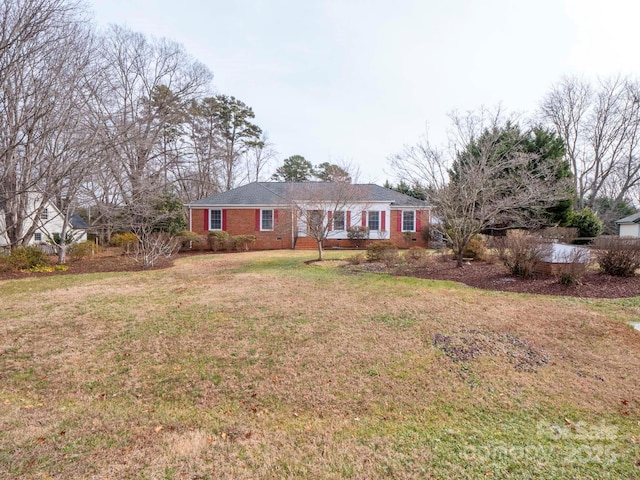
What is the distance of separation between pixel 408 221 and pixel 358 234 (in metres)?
3.55

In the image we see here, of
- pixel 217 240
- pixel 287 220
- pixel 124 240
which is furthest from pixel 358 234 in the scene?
pixel 124 240

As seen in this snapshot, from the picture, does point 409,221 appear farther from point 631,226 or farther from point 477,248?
point 631,226

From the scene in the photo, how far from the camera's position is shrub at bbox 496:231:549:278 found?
28.3 ft

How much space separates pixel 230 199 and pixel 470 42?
15.2 m

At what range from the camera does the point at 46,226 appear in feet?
74.6

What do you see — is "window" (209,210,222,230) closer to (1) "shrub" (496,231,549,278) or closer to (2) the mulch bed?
(2) the mulch bed

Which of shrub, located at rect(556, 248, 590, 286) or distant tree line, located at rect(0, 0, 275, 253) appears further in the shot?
distant tree line, located at rect(0, 0, 275, 253)

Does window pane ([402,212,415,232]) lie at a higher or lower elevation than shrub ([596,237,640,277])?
higher

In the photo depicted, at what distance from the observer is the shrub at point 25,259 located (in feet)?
35.8

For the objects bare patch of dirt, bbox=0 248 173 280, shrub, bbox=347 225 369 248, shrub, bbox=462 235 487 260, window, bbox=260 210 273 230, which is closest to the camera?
bare patch of dirt, bbox=0 248 173 280

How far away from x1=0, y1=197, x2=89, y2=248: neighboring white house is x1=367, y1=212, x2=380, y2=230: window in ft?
47.9

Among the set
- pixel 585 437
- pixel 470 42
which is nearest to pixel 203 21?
pixel 470 42

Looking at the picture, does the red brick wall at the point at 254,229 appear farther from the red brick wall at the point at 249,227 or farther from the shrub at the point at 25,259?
the shrub at the point at 25,259

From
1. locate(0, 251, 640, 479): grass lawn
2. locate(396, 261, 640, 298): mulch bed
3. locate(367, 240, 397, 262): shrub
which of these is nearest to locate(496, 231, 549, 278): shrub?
locate(396, 261, 640, 298): mulch bed
